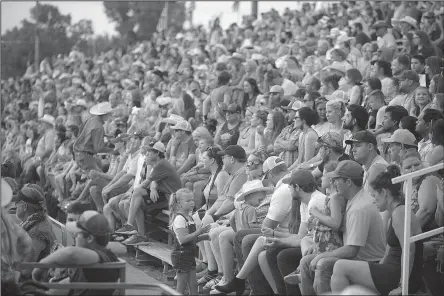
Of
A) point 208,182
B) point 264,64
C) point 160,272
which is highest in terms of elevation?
point 264,64

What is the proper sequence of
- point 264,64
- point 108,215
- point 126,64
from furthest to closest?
point 126,64 → point 264,64 → point 108,215

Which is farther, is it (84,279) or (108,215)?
(108,215)

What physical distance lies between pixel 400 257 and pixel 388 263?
11cm

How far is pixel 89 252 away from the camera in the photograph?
7422 mm

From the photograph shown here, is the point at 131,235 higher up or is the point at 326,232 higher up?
the point at 326,232

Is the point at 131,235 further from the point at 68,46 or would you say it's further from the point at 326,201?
the point at 68,46

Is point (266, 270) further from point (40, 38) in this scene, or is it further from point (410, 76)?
point (40, 38)

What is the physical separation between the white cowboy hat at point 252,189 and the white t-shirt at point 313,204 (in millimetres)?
1096

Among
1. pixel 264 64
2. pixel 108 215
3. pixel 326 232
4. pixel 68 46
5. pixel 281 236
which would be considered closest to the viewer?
pixel 326 232

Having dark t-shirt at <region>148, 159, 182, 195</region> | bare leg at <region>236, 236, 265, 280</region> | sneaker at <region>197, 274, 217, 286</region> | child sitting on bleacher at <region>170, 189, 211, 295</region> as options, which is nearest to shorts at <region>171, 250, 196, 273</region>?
child sitting on bleacher at <region>170, 189, 211, 295</region>

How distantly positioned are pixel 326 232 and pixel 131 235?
5611 mm

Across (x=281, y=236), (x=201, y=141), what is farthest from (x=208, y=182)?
(x=281, y=236)

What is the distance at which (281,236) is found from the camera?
9141mm

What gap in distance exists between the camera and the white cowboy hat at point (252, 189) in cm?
1027
